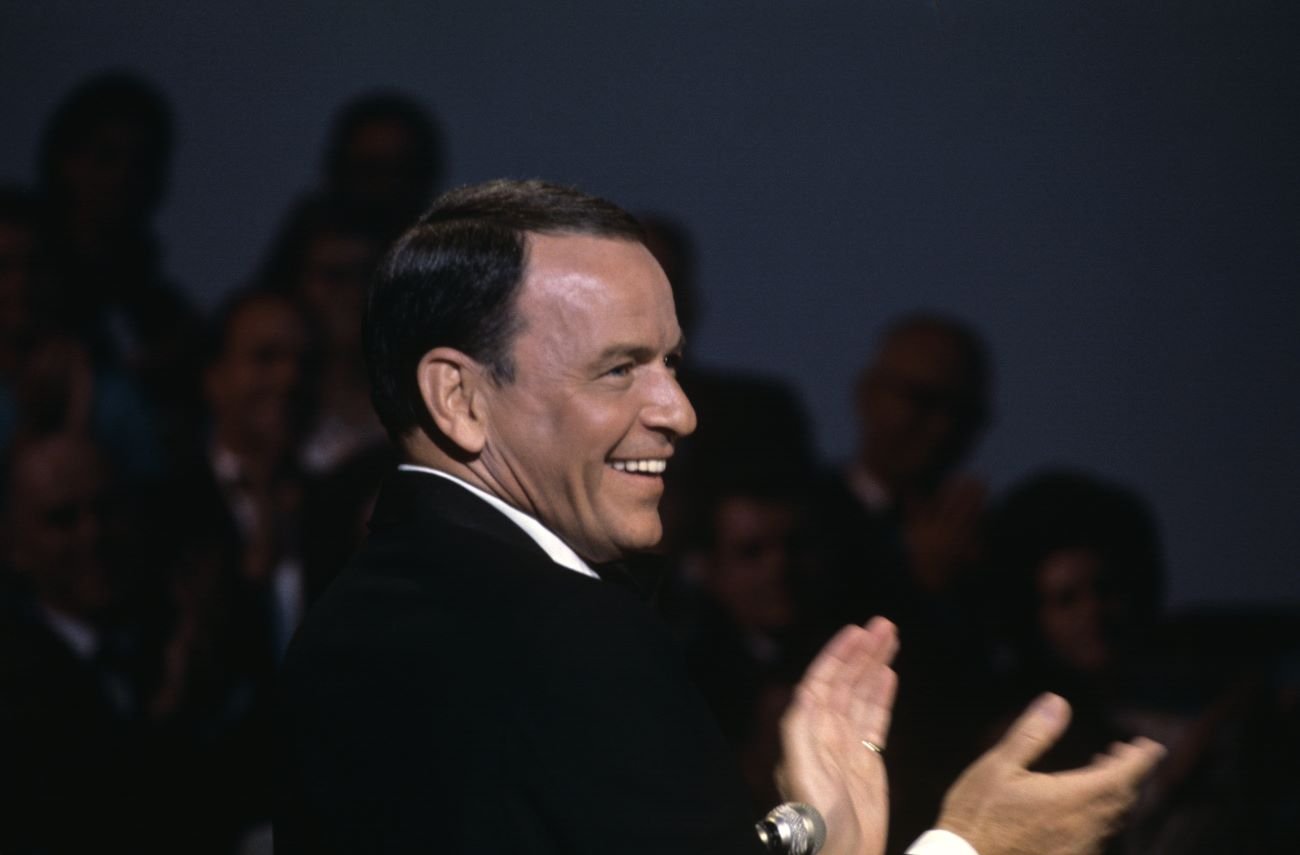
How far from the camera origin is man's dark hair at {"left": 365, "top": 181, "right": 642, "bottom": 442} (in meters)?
1.41

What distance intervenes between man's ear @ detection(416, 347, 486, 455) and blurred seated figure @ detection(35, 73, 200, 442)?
75.2 inches

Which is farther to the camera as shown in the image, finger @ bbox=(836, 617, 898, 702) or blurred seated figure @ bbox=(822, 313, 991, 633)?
blurred seated figure @ bbox=(822, 313, 991, 633)

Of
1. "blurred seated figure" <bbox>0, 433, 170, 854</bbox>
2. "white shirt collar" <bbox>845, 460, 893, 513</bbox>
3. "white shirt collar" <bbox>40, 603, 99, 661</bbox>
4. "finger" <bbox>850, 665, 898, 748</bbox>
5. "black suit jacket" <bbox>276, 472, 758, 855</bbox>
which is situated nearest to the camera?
"black suit jacket" <bbox>276, 472, 758, 855</bbox>

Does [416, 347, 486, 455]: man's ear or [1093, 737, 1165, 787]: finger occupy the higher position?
[416, 347, 486, 455]: man's ear

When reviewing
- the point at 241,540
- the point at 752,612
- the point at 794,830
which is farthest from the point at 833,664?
the point at 241,540

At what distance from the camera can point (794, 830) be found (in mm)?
1381


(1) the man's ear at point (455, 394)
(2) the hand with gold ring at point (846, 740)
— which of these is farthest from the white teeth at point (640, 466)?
(2) the hand with gold ring at point (846, 740)

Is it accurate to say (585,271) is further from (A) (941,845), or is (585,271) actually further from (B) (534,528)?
(A) (941,845)

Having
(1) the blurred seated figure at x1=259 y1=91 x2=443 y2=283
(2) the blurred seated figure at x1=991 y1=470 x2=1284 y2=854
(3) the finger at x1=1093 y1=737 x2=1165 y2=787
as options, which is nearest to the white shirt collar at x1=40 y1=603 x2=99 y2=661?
(1) the blurred seated figure at x1=259 y1=91 x2=443 y2=283

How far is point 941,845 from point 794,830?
0.13 meters

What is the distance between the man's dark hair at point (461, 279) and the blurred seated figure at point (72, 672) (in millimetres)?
1413

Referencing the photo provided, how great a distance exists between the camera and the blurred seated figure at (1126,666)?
273 cm

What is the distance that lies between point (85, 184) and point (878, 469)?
166 cm

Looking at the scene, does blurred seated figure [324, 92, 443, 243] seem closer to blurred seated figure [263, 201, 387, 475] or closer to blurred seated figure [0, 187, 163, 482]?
blurred seated figure [263, 201, 387, 475]
